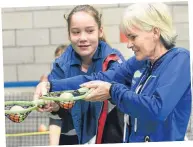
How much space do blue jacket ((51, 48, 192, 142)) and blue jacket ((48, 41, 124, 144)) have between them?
0.05 m

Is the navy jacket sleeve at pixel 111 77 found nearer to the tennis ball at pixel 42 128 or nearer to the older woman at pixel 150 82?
the older woman at pixel 150 82

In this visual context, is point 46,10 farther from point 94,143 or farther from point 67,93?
point 94,143

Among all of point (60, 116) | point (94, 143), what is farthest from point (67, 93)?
point (94, 143)

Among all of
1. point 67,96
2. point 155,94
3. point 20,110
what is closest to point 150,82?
point 155,94

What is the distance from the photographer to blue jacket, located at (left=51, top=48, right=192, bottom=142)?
2898 mm

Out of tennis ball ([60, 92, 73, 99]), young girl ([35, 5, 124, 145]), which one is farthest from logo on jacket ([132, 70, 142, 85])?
tennis ball ([60, 92, 73, 99])

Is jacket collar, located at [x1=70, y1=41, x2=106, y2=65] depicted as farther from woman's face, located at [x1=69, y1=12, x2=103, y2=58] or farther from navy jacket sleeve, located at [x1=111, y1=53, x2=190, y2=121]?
navy jacket sleeve, located at [x1=111, y1=53, x2=190, y2=121]

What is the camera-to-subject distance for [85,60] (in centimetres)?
303

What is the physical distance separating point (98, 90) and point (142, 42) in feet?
1.23

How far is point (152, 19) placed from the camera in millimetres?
2943

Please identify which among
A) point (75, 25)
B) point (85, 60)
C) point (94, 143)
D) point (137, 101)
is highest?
point (75, 25)

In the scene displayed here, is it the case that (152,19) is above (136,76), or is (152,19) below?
above

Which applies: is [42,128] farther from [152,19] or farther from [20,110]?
[152,19]

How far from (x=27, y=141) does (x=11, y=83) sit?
346 mm
